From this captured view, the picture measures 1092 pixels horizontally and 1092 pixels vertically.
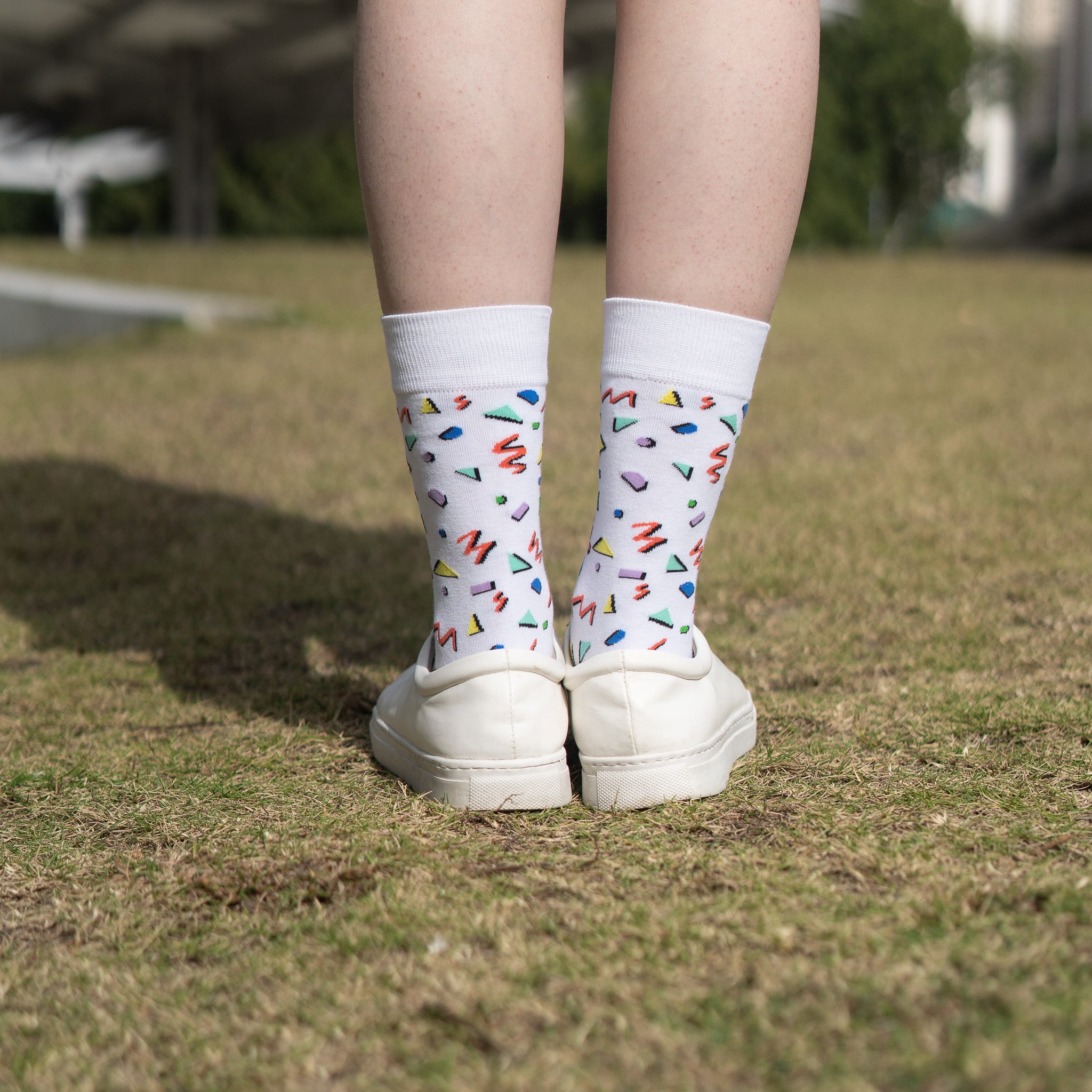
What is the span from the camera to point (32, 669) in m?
1.45

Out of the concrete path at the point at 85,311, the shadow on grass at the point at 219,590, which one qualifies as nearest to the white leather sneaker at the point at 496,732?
the shadow on grass at the point at 219,590

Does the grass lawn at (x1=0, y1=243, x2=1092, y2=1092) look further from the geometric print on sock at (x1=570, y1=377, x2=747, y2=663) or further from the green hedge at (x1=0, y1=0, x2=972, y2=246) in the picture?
the green hedge at (x1=0, y1=0, x2=972, y2=246)

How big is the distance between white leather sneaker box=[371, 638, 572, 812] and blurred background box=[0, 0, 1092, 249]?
39.1ft

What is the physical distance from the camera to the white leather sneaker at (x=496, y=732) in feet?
3.31

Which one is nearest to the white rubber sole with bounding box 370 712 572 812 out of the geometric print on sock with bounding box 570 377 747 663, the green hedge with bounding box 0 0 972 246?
the geometric print on sock with bounding box 570 377 747 663

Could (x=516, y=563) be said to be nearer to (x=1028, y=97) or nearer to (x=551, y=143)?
(x=551, y=143)

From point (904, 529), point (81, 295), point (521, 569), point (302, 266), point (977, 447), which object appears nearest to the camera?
point (521, 569)

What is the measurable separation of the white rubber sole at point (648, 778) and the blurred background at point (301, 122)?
39.2 feet

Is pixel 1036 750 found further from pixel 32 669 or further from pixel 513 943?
pixel 32 669

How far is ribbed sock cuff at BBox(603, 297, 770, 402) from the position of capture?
3.34 ft

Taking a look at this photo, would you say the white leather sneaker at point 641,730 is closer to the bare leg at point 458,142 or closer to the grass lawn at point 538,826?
the grass lawn at point 538,826

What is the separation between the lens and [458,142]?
3.20ft

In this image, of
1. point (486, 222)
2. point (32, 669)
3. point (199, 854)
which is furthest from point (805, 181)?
point (32, 669)

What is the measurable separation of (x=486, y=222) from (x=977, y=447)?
204cm
